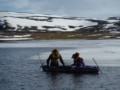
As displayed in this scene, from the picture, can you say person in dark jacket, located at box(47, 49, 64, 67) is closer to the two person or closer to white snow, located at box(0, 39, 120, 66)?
the two person

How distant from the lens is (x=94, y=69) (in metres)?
28.6

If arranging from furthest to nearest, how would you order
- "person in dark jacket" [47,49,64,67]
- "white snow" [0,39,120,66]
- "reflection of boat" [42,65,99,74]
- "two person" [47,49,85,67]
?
"white snow" [0,39,120,66], "person in dark jacket" [47,49,64,67], "two person" [47,49,85,67], "reflection of boat" [42,65,99,74]

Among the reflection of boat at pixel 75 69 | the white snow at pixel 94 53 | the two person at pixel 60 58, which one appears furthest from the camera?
the white snow at pixel 94 53

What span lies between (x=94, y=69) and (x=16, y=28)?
13247 cm

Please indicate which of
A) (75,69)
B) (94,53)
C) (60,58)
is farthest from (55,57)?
(94,53)

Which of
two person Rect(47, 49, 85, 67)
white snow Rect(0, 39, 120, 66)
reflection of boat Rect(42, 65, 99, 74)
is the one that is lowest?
white snow Rect(0, 39, 120, 66)

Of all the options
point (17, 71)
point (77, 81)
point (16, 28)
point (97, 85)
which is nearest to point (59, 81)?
point (77, 81)

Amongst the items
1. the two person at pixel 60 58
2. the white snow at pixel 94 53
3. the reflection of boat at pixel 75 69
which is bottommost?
the white snow at pixel 94 53

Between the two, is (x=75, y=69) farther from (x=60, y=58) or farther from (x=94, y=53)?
(x=94, y=53)

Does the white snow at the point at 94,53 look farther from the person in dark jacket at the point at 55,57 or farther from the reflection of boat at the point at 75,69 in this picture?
the person in dark jacket at the point at 55,57

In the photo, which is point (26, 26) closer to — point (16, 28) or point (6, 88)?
point (16, 28)

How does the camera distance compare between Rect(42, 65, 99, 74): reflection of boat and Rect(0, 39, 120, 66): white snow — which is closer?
Rect(42, 65, 99, 74): reflection of boat

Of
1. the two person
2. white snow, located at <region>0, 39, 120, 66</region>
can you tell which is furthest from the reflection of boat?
white snow, located at <region>0, 39, 120, 66</region>

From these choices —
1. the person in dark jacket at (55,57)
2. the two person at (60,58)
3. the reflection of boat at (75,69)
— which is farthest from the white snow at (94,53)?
the person in dark jacket at (55,57)
